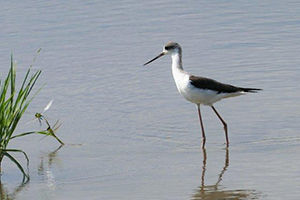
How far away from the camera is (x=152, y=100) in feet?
35.0

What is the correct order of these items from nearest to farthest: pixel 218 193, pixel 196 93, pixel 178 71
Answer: pixel 218 193, pixel 196 93, pixel 178 71

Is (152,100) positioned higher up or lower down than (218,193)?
higher up

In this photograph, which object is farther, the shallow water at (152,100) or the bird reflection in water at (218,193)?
the shallow water at (152,100)

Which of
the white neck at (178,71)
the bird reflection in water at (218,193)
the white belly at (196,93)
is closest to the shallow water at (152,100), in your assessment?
the bird reflection in water at (218,193)

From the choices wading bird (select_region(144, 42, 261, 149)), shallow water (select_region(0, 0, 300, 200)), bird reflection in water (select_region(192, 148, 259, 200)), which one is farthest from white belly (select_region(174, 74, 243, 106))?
bird reflection in water (select_region(192, 148, 259, 200))

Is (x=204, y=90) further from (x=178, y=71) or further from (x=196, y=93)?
(x=178, y=71)

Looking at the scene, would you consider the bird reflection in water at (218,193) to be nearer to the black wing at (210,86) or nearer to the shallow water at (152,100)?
the shallow water at (152,100)

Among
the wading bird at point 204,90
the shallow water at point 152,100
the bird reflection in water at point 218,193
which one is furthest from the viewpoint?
the wading bird at point 204,90

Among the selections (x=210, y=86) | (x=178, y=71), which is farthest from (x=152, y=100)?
(x=210, y=86)

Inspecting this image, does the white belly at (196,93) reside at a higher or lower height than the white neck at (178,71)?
lower

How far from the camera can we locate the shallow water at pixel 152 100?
7266 millimetres

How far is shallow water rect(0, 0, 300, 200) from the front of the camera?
23.8 feet

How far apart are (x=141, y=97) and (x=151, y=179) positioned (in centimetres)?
354

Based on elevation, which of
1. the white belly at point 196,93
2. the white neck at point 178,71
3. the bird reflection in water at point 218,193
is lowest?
the bird reflection in water at point 218,193
